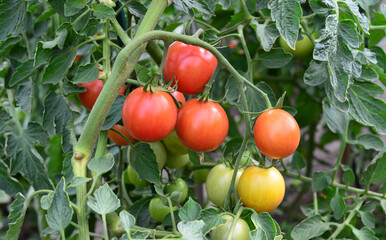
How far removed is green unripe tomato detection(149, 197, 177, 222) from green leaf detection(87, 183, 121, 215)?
32 centimetres

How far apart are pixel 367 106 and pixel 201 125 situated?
0.29m

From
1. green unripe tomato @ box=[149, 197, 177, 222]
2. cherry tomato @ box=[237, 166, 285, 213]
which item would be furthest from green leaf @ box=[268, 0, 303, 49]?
green unripe tomato @ box=[149, 197, 177, 222]

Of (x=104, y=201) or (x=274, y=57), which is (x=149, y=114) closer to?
(x=104, y=201)

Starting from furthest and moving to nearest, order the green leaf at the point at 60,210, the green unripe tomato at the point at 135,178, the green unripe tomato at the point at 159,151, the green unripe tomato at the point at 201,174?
the green unripe tomato at the point at 201,174
the green unripe tomato at the point at 135,178
the green unripe tomato at the point at 159,151
the green leaf at the point at 60,210

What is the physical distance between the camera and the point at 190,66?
626 millimetres

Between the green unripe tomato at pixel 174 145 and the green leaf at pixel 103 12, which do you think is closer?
the green leaf at pixel 103 12

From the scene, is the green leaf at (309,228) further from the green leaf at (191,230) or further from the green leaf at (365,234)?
the green leaf at (191,230)

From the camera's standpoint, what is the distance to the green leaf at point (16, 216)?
0.49 m

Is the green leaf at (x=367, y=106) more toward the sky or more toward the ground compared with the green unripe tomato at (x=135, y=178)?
more toward the sky

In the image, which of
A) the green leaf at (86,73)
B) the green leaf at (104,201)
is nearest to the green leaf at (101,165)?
the green leaf at (104,201)

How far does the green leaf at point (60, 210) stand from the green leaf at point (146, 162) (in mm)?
216

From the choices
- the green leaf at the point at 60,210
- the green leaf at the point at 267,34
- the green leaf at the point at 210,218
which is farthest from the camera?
the green leaf at the point at 267,34

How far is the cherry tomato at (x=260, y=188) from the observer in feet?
2.05

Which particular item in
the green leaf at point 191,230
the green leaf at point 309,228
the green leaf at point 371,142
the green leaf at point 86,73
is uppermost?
the green leaf at point 86,73
